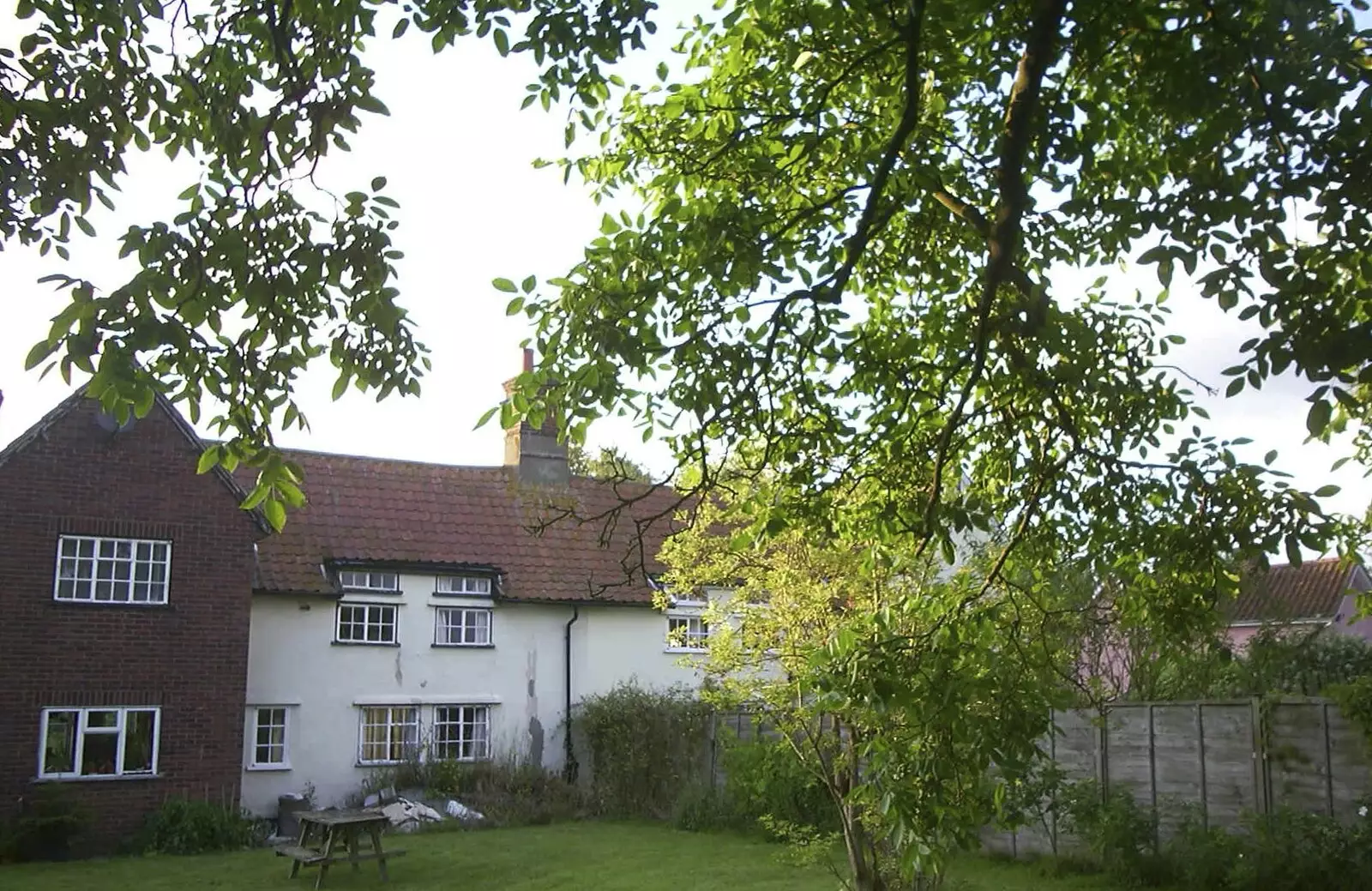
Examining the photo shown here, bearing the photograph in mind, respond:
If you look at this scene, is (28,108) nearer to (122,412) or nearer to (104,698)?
(122,412)

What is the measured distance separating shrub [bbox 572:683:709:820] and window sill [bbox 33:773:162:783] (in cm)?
768

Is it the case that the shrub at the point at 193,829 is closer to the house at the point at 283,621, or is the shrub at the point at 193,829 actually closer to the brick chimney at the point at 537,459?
the house at the point at 283,621

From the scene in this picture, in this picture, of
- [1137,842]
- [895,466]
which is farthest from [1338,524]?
[1137,842]

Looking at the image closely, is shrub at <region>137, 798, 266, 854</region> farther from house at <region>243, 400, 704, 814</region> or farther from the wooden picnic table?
the wooden picnic table

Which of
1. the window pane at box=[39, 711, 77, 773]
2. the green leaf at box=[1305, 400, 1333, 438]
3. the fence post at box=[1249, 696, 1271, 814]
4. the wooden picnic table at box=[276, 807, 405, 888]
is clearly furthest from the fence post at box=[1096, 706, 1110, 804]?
the window pane at box=[39, 711, 77, 773]

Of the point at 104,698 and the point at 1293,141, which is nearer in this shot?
the point at 1293,141

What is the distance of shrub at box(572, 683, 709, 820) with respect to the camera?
22984 millimetres

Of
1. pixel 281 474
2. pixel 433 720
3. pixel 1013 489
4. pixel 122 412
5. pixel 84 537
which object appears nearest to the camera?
pixel 122 412

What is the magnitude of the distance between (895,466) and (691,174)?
80.3 inches

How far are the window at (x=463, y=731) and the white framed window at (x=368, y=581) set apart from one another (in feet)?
8.36

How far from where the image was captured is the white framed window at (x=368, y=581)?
944 inches

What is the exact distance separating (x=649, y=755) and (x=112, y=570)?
979 centimetres

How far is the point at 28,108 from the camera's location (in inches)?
228

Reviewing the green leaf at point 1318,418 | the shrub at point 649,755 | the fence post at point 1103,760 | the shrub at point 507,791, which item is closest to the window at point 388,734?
the shrub at point 507,791
